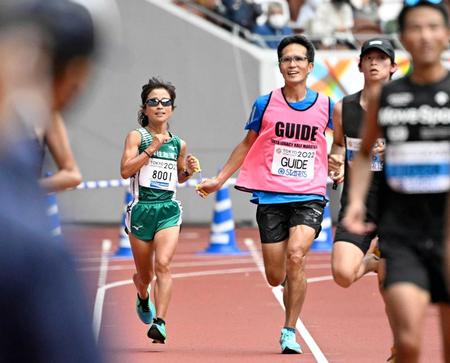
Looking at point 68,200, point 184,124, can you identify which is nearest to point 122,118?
point 184,124

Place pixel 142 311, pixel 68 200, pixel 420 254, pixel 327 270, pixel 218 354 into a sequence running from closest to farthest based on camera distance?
pixel 68 200
pixel 420 254
pixel 218 354
pixel 142 311
pixel 327 270

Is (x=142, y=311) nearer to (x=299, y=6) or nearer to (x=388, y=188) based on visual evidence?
(x=388, y=188)

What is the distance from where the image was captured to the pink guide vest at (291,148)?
34.8 ft

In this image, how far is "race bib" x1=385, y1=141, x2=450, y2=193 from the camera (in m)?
6.33

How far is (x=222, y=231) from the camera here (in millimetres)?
21031

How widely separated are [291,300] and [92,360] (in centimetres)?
774

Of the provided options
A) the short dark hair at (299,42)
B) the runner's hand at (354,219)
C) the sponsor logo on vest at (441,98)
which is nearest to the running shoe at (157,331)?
the short dark hair at (299,42)

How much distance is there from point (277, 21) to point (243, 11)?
2.41 feet

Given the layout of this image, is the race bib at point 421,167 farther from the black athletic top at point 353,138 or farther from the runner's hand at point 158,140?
the runner's hand at point 158,140

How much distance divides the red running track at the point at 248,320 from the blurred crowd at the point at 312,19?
875cm

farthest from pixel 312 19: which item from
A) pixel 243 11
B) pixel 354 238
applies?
pixel 354 238

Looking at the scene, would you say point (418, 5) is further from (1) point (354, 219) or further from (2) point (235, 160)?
(2) point (235, 160)

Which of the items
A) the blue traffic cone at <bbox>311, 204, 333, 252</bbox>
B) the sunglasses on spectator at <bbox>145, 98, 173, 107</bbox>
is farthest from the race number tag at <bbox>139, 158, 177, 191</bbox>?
the blue traffic cone at <bbox>311, 204, 333, 252</bbox>

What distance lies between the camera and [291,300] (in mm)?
10367
